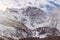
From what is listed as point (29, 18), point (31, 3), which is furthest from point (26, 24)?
point (31, 3)

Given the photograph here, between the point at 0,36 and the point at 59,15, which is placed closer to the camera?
the point at 0,36

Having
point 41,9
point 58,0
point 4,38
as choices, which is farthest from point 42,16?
point 4,38

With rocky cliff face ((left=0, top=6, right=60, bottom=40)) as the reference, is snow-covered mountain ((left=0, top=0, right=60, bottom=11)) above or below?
above

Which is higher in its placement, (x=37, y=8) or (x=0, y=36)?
(x=37, y=8)

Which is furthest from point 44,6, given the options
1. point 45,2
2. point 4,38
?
point 4,38

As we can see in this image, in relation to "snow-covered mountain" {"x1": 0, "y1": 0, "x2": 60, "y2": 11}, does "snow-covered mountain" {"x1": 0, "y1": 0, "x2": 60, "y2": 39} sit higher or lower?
lower

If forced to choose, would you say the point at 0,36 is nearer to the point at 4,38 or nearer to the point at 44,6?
the point at 4,38

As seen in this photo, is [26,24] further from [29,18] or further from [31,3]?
[31,3]

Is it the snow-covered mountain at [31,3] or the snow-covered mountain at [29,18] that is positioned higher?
the snow-covered mountain at [31,3]

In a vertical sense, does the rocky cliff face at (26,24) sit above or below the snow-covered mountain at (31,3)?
below

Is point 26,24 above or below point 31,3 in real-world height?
below
